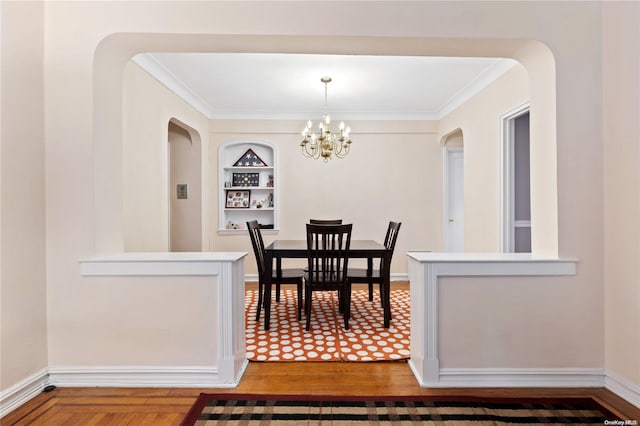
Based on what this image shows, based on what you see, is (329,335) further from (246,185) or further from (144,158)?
(246,185)

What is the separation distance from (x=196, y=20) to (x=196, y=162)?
9.26 ft

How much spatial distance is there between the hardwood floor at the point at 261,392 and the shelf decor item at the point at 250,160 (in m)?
3.30

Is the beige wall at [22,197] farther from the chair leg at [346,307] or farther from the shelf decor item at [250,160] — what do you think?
the shelf decor item at [250,160]

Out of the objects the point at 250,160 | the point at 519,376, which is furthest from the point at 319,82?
the point at 519,376

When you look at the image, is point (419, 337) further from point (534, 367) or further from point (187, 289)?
point (187, 289)

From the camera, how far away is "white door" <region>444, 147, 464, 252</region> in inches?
199

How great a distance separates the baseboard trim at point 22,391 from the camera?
1.75m

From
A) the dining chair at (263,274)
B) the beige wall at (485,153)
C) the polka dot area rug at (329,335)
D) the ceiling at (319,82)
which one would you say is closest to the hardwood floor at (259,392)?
the polka dot area rug at (329,335)

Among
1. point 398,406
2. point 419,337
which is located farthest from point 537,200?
point 398,406

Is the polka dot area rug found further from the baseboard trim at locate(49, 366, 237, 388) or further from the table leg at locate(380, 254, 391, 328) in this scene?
the baseboard trim at locate(49, 366, 237, 388)

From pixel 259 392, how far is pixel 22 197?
5.58 ft

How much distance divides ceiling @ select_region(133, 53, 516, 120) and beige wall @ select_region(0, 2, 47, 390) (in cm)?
117

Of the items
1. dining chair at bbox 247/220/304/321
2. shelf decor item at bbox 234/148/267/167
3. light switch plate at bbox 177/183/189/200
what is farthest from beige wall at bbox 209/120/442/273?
dining chair at bbox 247/220/304/321

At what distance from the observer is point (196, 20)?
2010mm
